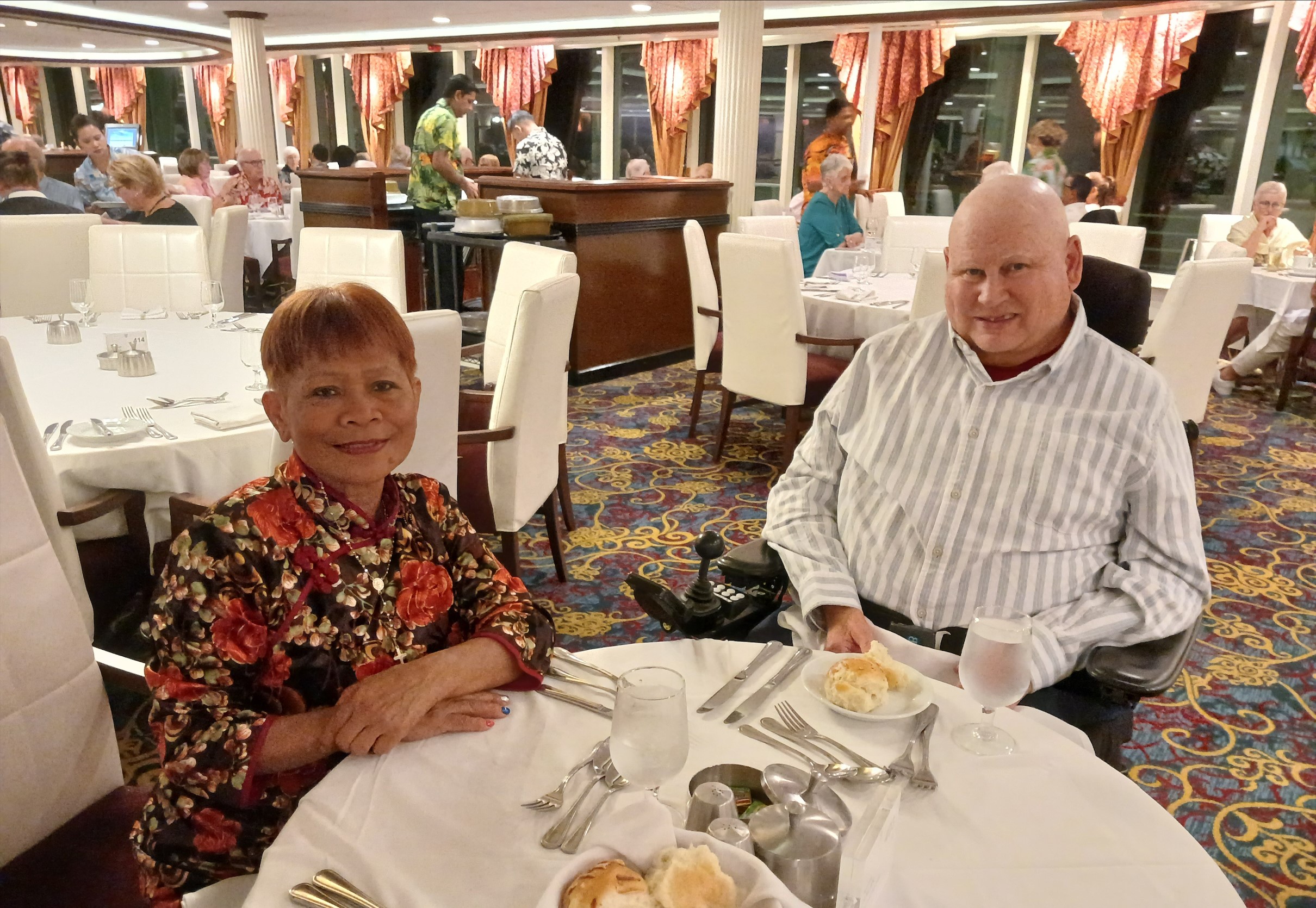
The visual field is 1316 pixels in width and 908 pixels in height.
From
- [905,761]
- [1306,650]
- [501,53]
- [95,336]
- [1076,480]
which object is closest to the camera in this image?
[905,761]

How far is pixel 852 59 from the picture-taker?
9094 mm

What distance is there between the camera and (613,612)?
2824mm

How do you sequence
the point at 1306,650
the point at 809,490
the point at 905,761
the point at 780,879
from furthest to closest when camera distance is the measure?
the point at 1306,650 < the point at 809,490 < the point at 905,761 < the point at 780,879

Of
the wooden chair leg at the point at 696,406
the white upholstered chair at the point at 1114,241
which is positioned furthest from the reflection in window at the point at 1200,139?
the wooden chair leg at the point at 696,406

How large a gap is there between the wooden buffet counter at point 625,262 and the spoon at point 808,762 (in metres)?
4.40

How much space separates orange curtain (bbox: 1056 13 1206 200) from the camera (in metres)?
7.36

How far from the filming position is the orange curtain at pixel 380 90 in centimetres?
1259

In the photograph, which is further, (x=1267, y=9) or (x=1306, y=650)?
(x=1267, y=9)

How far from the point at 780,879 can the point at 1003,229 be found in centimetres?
118

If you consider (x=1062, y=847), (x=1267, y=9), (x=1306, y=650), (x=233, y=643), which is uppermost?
(x=1267, y=9)

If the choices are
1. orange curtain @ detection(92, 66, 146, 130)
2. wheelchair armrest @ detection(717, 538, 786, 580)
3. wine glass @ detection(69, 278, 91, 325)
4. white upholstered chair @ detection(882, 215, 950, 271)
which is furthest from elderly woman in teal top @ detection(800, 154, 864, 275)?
orange curtain @ detection(92, 66, 146, 130)

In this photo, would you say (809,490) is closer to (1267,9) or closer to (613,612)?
(613,612)

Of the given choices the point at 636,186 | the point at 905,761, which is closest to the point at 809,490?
the point at 905,761

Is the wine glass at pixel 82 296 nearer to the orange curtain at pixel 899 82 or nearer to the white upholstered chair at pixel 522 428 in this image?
the white upholstered chair at pixel 522 428
